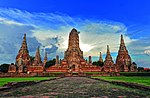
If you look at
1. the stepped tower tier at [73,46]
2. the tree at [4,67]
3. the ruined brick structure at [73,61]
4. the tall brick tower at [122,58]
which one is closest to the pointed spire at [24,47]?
the ruined brick structure at [73,61]

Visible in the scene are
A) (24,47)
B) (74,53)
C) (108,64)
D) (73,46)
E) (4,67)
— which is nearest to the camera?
(74,53)

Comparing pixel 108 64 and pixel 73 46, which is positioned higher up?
pixel 73 46

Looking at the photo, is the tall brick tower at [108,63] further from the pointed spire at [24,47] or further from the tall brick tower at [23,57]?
the pointed spire at [24,47]

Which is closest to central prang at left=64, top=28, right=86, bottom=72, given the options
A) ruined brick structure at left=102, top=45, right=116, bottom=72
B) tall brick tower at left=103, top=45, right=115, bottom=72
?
ruined brick structure at left=102, top=45, right=116, bottom=72

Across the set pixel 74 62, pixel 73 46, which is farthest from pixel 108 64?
pixel 73 46

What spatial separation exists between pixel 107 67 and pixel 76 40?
15.3 m

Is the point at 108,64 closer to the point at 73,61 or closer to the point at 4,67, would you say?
the point at 73,61

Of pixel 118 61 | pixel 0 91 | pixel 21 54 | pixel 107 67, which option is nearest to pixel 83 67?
pixel 107 67

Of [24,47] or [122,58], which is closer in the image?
[122,58]

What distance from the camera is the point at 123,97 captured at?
8.97 meters

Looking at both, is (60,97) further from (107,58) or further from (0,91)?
(107,58)


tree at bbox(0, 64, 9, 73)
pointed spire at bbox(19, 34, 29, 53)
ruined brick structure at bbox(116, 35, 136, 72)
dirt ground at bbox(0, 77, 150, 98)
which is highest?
pointed spire at bbox(19, 34, 29, 53)

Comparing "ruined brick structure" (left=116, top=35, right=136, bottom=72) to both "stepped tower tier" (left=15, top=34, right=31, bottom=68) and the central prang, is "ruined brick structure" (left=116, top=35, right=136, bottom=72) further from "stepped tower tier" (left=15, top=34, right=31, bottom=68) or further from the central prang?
"stepped tower tier" (left=15, top=34, right=31, bottom=68)

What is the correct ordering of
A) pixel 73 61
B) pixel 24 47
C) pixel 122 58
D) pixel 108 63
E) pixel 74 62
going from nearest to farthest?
pixel 74 62, pixel 73 61, pixel 108 63, pixel 122 58, pixel 24 47
